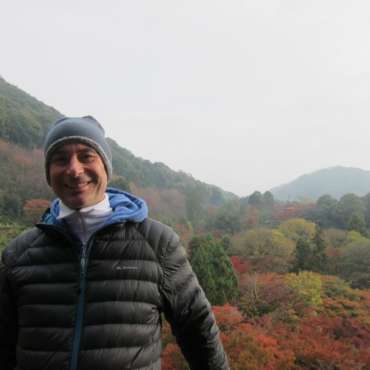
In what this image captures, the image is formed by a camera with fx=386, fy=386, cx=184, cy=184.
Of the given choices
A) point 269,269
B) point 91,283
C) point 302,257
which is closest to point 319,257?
point 302,257

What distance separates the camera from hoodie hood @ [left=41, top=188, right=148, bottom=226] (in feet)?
5.26

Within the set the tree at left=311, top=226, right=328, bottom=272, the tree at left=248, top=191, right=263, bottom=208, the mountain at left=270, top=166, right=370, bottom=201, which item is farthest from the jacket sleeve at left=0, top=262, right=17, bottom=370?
the mountain at left=270, top=166, right=370, bottom=201

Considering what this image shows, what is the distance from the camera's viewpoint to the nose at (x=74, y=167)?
1.54 meters

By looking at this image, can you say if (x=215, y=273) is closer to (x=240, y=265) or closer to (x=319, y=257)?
(x=240, y=265)

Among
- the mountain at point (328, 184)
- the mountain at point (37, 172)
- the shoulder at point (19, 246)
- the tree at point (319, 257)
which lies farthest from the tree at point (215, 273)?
the mountain at point (328, 184)

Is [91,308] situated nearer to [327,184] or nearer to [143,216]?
[143,216]

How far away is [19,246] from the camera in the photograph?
5.38ft

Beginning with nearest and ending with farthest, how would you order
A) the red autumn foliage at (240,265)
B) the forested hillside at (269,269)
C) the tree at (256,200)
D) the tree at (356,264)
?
the forested hillside at (269,269) → the tree at (356,264) → the red autumn foliage at (240,265) → the tree at (256,200)

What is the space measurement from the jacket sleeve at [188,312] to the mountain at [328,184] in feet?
448

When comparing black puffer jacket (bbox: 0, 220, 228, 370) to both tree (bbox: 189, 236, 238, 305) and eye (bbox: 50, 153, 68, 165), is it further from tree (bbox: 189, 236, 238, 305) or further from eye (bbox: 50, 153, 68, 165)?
tree (bbox: 189, 236, 238, 305)

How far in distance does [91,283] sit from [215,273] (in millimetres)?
17162

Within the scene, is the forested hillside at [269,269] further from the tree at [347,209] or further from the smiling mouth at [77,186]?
the smiling mouth at [77,186]

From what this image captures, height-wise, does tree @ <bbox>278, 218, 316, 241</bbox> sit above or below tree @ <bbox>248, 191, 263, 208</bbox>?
below

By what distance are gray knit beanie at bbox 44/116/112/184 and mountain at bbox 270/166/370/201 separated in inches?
5376
